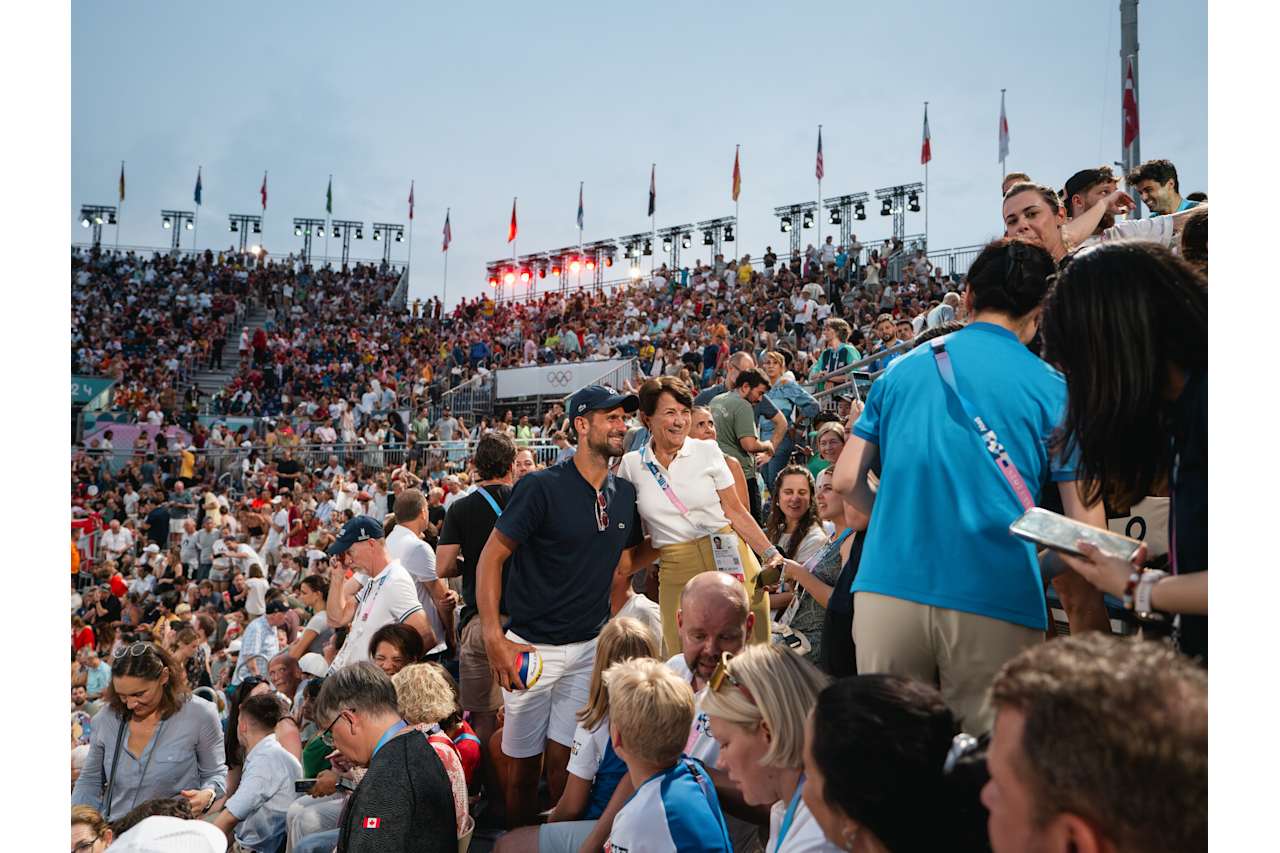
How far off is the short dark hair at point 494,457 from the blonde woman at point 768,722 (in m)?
3.12

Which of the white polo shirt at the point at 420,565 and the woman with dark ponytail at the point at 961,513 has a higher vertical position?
the woman with dark ponytail at the point at 961,513

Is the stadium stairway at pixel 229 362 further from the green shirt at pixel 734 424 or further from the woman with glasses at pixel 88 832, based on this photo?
the woman with glasses at pixel 88 832

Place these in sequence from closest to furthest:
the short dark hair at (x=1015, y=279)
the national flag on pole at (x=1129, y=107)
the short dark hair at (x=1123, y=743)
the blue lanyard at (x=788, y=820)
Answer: the short dark hair at (x=1123, y=743) → the blue lanyard at (x=788, y=820) → the short dark hair at (x=1015, y=279) → the national flag on pole at (x=1129, y=107)

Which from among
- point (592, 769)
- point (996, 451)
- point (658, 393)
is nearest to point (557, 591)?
point (592, 769)

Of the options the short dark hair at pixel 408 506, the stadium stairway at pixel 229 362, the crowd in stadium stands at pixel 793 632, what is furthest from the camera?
the stadium stairway at pixel 229 362

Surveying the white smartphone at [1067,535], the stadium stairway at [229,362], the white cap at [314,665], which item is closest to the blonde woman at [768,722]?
the white smartphone at [1067,535]

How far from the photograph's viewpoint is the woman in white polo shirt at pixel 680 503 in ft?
15.2

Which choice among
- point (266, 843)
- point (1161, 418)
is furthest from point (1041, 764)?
point (266, 843)

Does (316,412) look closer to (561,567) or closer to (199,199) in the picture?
(561,567)

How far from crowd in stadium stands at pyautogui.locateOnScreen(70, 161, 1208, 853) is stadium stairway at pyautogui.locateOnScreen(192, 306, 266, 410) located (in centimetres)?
2059

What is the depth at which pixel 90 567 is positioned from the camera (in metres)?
15.9

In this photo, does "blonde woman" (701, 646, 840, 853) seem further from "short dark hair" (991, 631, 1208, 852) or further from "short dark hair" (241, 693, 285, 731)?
"short dark hair" (241, 693, 285, 731)

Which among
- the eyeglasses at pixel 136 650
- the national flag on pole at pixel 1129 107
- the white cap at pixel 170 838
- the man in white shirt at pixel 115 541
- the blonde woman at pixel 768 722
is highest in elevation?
the national flag on pole at pixel 1129 107

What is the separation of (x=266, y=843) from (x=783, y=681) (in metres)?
3.41
